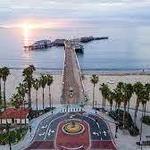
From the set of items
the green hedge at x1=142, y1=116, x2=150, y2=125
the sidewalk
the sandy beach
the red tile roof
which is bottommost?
the sidewalk

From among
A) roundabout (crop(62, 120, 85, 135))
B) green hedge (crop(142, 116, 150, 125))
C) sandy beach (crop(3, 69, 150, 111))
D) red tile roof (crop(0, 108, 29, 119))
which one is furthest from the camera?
sandy beach (crop(3, 69, 150, 111))

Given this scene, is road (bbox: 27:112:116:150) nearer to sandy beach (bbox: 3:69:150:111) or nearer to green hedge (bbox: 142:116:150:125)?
green hedge (bbox: 142:116:150:125)

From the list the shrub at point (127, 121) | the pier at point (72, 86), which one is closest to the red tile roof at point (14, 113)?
the pier at point (72, 86)

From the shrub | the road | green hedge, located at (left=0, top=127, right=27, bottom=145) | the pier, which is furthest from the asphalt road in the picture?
the pier

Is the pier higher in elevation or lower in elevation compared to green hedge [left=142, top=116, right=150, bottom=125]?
higher

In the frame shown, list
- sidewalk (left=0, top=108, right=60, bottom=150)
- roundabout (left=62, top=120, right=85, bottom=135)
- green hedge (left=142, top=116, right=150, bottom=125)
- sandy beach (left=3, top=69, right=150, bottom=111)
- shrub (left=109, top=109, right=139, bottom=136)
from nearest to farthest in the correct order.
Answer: sidewalk (left=0, top=108, right=60, bottom=150) → roundabout (left=62, top=120, right=85, bottom=135) → shrub (left=109, top=109, right=139, bottom=136) → green hedge (left=142, top=116, right=150, bottom=125) → sandy beach (left=3, top=69, right=150, bottom=111)

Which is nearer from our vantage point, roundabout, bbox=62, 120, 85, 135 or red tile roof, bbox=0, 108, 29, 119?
roundabout, bbox=62, 120, 85, 135

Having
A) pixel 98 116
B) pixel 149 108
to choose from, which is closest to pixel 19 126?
pixel 98 116
